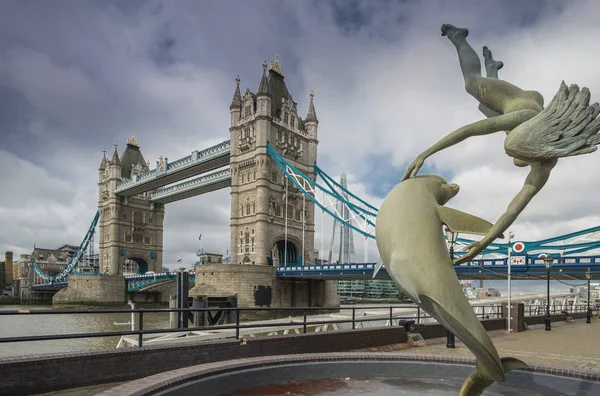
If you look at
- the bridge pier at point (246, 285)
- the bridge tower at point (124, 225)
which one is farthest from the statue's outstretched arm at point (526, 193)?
the bridge tower at point (124, 225)

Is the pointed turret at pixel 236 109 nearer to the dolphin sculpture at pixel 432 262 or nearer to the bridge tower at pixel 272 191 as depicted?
the bridge tower at pixel 272 191

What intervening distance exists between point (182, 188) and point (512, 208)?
62.4 metres

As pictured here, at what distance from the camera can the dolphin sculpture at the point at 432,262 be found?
385cm

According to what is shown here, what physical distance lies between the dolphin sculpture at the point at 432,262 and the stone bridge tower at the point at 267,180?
138ft

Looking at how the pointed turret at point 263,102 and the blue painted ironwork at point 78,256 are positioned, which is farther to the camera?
the blue painted ironwork at point 78,256

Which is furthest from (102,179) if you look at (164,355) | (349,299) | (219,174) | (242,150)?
(164,355)

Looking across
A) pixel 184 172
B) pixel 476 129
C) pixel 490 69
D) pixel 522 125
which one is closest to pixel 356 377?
pixel 476 129

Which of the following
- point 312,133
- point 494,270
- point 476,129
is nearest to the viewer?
point 476,129

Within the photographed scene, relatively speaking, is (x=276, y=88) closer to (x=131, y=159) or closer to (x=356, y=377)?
(x=131, y=159)

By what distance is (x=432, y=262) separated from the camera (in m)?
3.96

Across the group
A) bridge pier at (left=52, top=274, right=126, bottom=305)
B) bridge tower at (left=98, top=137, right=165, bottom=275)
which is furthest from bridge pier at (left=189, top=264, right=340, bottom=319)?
bridge tower at (left=98, top=137, right=165, bottom=275)

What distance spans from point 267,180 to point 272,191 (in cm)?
176

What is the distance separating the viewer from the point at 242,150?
5066cm

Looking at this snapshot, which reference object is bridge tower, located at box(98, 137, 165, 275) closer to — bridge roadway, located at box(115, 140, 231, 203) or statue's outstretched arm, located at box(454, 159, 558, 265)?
bridge roadway, located at box(115, 140, 231, 203)
